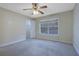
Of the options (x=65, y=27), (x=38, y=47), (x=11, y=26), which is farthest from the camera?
(x=11, y=26)

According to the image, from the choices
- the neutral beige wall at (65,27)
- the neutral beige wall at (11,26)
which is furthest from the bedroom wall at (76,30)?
the neutral beige wall at (11,26)

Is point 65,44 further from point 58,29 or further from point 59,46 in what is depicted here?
point 58,29

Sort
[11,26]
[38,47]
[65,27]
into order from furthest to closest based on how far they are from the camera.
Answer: [11,26], [38,47], [65,27]

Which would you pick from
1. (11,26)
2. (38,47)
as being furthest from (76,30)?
(11,26)

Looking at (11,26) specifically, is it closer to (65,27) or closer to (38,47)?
(38,47)

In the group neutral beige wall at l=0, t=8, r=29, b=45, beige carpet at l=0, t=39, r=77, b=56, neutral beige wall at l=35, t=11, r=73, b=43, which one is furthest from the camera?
neutral beige wall at l=0, t=8, r=29, b=45

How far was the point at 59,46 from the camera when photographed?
7.01 feet

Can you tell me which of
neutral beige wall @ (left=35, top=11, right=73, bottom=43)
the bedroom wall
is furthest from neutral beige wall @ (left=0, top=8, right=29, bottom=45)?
the bedroom wall

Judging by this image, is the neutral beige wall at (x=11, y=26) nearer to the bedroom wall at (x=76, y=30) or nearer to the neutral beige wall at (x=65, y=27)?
the neutral beige wall at (x=65, y=27)

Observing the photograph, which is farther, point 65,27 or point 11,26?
point 11,26

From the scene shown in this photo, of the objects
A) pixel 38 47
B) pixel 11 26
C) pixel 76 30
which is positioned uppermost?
pixel 11 26

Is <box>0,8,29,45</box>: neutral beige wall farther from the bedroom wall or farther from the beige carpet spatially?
the bedroom wall

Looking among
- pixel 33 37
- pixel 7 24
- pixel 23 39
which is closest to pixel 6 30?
pixel 7 24

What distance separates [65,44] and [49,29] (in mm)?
486
